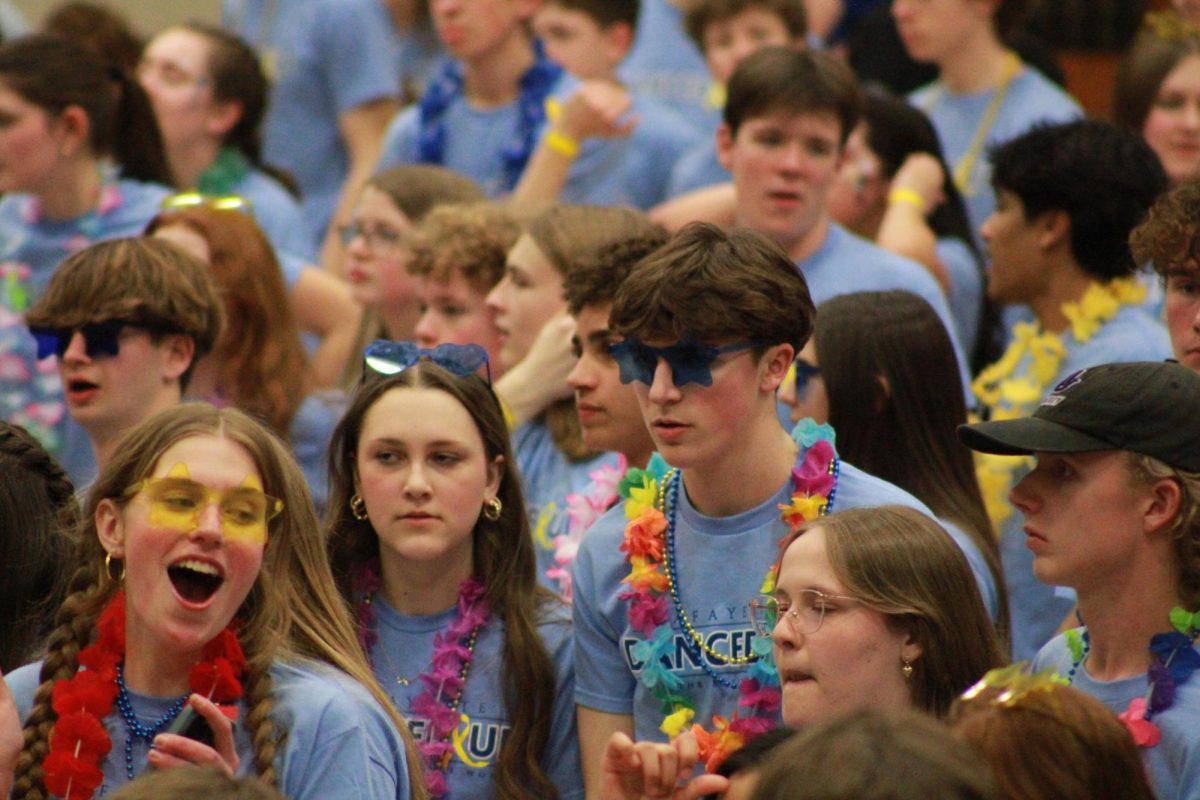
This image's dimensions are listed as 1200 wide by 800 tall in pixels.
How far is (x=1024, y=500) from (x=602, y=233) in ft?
6.73

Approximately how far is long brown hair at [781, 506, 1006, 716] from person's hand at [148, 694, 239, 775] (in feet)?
3.73

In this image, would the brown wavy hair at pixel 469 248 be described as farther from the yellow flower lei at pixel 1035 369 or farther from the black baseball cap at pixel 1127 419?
the black baseball cap at pixel 1127 419

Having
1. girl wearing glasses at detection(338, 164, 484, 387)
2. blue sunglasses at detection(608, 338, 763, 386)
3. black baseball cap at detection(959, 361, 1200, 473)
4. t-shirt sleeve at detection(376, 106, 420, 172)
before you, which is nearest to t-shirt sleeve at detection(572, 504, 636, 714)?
blue sunglasses at detection(608, 338, 763, 386)

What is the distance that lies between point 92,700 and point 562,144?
369 cm

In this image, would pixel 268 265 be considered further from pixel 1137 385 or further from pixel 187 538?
pixel 1137 385

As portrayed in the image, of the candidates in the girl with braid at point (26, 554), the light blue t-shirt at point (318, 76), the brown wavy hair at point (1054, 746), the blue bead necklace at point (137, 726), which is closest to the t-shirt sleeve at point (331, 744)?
the blue bead necklace at point (137, 726)

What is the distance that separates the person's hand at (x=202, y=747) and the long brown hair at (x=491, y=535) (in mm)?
903

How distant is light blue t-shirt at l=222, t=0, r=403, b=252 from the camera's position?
862 centimetres

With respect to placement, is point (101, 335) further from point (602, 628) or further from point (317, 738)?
point (317, 738)

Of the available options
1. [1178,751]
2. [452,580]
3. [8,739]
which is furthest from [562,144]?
[1178,751]

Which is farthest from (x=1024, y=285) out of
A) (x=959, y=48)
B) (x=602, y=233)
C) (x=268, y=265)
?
(x=268, y=265)

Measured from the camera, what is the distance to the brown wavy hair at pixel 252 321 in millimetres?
5754

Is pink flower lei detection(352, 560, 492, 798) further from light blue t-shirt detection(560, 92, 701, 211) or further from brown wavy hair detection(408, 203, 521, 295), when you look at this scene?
light blue t-shirt detection(560, 92, 701, 211)

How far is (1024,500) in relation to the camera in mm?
3479
